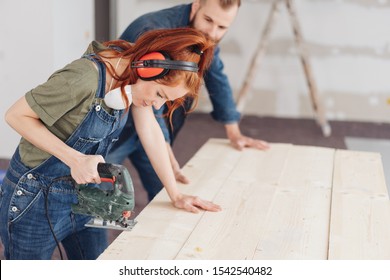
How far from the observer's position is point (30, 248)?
178cm

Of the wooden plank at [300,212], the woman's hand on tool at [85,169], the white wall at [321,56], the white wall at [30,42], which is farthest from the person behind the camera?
the white wall at [321,56]

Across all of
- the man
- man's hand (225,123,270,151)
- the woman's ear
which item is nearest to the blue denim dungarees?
the man

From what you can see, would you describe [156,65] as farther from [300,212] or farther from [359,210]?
[359,210]

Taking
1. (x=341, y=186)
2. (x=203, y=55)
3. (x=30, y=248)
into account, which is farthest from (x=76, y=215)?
(x=341, y=186)

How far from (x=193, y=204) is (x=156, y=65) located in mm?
556

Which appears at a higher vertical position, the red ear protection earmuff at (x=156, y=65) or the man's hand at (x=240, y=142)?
the red ear protection earmuff at (x=156, y=65)

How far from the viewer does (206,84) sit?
109 inches

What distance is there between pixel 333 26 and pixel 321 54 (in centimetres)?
27

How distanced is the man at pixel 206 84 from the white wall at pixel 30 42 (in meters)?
1.40

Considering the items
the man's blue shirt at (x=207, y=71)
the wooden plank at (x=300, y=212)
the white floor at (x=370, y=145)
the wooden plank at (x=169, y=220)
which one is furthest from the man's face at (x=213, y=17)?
the white floor at (x=370, y=145)

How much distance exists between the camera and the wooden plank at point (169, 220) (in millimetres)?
1605

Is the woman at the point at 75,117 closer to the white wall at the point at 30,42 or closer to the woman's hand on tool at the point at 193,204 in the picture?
the woman's hand on tool at the point at 193,204

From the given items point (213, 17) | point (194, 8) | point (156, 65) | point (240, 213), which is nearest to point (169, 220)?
point (240, 213)
